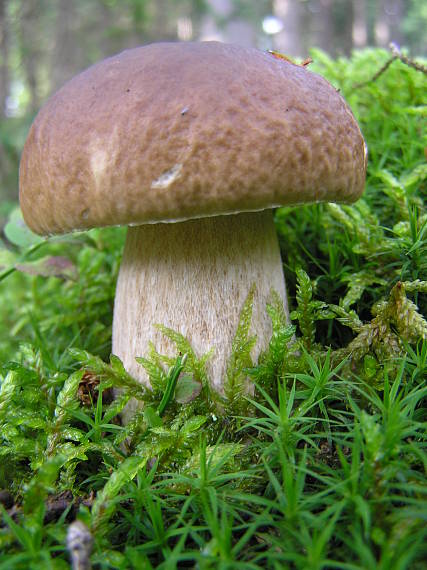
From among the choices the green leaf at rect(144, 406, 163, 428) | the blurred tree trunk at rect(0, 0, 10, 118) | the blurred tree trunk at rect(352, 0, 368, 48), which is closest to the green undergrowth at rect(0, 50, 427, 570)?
the green leaf at rect(144, 406, 163, 428)

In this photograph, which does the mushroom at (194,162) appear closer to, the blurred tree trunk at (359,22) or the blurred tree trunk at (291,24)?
the blurred tree trunk at (291,24)

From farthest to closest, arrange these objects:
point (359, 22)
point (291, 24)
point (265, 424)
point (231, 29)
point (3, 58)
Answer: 1. point (359, 22)
2. point (231, 29)
3. point (291, 24)
4. point (3, 58)
5. point (265, 424)

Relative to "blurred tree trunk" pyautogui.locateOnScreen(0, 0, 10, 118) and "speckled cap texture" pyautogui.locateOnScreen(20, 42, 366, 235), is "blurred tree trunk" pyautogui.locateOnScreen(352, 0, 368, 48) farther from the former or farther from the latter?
"speckled cap texture" pyautogui.locateOnScreen(20, 42, 366, 235)

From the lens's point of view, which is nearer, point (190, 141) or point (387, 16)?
point (190, 141)

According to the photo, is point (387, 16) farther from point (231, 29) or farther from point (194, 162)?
point (194, 162)

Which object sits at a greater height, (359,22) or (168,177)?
(359,22)

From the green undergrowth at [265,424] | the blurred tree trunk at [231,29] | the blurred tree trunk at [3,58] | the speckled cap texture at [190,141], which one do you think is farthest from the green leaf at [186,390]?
the blurred tree trunk at [231,29]

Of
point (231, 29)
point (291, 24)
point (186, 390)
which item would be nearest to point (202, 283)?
point (186, 390)

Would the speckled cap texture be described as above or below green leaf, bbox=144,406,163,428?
above
